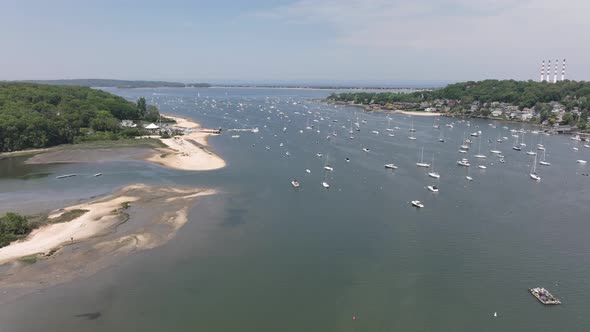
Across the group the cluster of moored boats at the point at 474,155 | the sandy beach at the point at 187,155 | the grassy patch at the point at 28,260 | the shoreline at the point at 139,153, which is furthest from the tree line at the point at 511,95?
the grassy patch at the point at 28,260

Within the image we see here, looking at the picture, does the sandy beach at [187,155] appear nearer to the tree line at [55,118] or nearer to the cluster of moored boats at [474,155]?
the tree line at [55,118]

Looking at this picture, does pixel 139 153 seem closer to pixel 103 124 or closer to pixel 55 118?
pixel 103 124

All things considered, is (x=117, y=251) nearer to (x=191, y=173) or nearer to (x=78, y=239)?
(x=78, y=239)

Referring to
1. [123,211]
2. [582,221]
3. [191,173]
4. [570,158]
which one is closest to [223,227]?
[123,211]

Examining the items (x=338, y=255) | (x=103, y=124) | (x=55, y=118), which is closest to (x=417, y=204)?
(x=338, y=255)

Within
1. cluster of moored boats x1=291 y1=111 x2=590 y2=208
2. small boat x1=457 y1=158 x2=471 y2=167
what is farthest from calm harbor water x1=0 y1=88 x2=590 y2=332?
small boat x1=457 y1=158 x2=471 y2=167

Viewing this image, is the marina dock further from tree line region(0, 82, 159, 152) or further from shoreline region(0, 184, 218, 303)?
tree line region(0, 82, 159, 152)

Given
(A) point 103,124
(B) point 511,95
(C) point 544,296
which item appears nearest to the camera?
(C) point 544,296
